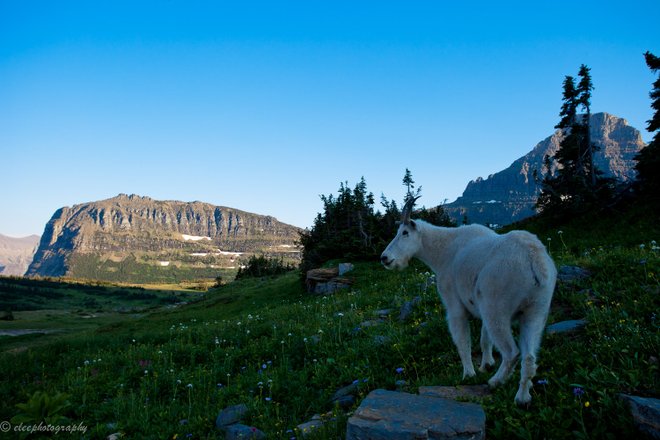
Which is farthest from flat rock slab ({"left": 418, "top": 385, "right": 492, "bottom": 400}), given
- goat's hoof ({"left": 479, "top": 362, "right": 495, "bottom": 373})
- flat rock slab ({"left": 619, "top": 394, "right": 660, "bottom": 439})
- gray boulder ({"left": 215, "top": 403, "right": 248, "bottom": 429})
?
gray boulder ({"left": 215, "top": 403, "right": 248, "bottom": 429})

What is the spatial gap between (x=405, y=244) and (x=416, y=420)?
3.58 m

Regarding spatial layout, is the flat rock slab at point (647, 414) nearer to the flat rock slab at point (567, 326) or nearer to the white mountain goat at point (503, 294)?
the white mountain goat at point (503, 294)

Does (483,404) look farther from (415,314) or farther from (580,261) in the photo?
(580,261)

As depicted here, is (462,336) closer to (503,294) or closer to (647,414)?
(503,294)

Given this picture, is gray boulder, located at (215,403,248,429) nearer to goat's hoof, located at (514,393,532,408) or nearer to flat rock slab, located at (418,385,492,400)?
flat rock slab, located at (418,385,492,400)

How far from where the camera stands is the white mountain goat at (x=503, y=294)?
4637mm

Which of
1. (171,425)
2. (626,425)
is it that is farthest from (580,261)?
(171,425)

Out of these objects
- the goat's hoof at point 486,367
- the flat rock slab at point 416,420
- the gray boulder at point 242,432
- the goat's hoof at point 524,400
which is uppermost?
the flat rock slab at point 416,420

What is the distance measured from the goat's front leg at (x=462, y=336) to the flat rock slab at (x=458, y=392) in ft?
1.48

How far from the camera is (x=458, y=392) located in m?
5.24

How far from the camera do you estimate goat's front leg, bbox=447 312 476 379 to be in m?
5.90

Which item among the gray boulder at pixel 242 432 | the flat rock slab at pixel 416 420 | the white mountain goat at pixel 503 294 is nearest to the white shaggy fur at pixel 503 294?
the white mountain goat at pixel 503 294

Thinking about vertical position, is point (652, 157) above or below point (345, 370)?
above

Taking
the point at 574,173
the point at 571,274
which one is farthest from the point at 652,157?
the point at 571,274
